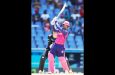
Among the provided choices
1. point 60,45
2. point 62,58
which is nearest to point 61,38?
point 60,45

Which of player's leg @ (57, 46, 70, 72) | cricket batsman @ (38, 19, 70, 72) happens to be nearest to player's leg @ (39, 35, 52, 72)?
cricket batsman @ (38, 19, 70, 72)

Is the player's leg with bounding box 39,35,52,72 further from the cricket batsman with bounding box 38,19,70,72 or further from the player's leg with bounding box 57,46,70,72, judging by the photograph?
the player's leg with bounding box 57,46,70,72

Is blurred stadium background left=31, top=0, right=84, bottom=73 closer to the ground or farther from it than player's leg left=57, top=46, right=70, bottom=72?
farther from it

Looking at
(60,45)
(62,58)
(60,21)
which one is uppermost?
(60,21)

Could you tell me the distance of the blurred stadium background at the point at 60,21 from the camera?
240 centimetres

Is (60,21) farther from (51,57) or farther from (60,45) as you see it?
(51,57)

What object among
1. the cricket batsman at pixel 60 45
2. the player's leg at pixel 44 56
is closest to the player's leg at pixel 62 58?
the cricket batsman at pixel 60 45

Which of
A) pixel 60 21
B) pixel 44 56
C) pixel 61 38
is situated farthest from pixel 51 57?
pixel 60 21

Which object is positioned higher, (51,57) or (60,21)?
(60,21)

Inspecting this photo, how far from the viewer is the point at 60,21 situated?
7.89 feet

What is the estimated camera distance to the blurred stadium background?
7.86ft

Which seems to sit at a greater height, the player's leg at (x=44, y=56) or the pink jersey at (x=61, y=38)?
the pink jersey at (x=61, y=38)

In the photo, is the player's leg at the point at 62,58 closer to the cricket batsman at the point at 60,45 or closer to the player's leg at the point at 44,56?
the cricket batsman at the point at 60,45
